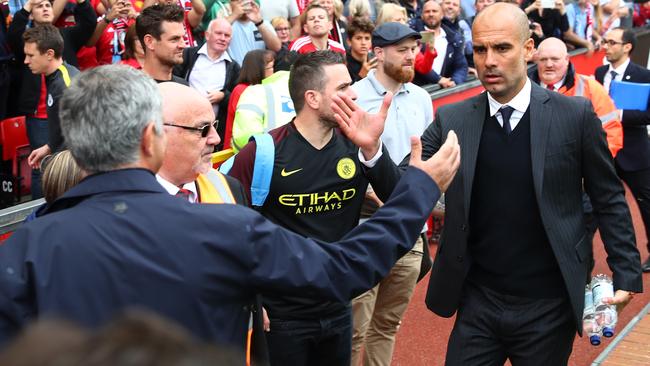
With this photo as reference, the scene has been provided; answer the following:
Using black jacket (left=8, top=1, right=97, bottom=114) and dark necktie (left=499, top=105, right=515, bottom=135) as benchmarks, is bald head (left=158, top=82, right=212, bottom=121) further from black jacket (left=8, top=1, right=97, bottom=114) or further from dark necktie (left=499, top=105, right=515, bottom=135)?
black jacket (left=8, top=1, right=97, bottom=114)

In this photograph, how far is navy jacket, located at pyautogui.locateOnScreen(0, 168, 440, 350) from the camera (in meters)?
2.32

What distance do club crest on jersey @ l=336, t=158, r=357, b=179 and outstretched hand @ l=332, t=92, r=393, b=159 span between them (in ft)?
3.63

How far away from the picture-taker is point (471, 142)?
410 centimetres

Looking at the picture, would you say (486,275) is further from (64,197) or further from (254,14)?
(254,14)

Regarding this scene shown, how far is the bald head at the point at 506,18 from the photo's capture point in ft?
13.5

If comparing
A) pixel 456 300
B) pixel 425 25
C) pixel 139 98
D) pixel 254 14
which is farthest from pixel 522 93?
pixel 425 25

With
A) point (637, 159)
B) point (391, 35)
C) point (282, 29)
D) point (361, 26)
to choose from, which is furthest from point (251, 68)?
point (637, 159)

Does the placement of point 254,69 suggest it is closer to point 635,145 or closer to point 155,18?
point 155,18

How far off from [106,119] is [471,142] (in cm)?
212

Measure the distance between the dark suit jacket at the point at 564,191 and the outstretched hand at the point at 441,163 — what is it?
3.57ft

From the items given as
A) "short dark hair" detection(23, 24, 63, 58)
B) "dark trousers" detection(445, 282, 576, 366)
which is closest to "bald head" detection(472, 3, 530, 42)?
"dark trousers" detection(445, 282, 576, 366)

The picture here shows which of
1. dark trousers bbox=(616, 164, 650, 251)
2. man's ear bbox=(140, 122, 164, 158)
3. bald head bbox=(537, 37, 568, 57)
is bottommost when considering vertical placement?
dark trousers bbox=(616, 164, 650, 251)

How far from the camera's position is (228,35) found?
811cm

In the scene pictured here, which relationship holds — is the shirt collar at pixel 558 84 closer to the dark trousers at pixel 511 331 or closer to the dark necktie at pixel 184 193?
the dark trousers at pixel 511 331
